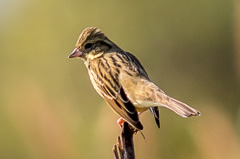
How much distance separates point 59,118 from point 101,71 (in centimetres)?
190

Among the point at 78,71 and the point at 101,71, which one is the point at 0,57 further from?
the point at 101,71

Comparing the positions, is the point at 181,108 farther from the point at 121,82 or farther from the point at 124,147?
the point at 121,82

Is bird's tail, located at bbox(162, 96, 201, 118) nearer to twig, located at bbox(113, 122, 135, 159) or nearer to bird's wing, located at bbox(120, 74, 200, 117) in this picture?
bird's wing, located at bbox(120, 74, 200, 117)

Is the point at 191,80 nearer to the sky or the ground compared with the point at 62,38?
nearer to the ground

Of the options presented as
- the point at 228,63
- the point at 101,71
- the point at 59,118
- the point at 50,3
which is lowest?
the point at 228,63

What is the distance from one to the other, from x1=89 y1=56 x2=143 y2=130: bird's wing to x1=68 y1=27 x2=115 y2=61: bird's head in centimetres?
9

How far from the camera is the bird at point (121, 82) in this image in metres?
4.43

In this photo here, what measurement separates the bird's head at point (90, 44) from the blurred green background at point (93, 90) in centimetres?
99

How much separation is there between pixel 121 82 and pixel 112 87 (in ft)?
0.26

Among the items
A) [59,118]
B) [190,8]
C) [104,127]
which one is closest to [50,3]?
[190,8]

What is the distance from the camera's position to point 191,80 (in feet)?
26.4

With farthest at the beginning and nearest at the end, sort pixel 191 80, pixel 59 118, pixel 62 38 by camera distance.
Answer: pixel 62 38
pixel 191 80
pixel 59 118

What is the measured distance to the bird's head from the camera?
200 inches

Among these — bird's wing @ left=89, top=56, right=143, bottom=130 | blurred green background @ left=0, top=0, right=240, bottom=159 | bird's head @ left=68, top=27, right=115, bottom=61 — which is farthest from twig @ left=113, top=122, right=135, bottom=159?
blurred green background @ left=0, top=0, right=240, bottom=159
